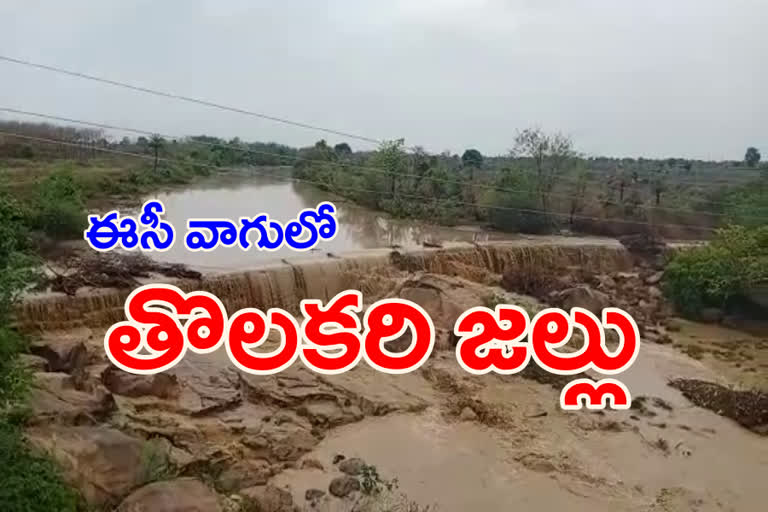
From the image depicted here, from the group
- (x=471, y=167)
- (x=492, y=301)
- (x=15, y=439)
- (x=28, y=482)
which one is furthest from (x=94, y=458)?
(x=471, y=167)

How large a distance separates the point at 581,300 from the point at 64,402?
37.9 ft

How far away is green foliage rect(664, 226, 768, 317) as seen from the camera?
604 inches

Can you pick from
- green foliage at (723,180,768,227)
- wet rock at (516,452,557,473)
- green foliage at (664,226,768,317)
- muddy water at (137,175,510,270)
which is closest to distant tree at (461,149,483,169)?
muddy water at (137,175,510,270)

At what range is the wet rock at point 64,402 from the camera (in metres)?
7.21

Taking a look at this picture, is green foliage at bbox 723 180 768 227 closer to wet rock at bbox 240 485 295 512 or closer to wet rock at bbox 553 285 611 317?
wet rock at bbox 553 285 611 317

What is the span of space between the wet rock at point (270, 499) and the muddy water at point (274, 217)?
8.34 metres

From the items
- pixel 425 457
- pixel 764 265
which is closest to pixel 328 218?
pixel 764 265

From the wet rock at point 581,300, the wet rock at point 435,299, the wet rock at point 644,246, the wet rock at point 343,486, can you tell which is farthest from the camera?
the wet rock at point 644,246

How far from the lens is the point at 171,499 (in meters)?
6.09

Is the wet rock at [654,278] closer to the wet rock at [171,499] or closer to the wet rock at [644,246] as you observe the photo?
the wet rock at [644,246]

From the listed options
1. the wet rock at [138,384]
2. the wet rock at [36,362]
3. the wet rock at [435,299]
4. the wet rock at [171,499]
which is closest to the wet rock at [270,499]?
the wet rock at [171,499]

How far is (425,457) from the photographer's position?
352 inches

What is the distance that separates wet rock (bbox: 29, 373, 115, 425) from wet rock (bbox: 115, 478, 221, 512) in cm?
158

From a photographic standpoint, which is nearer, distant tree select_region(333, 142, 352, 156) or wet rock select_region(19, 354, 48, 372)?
wet rock select_region(19, 354, 48, 372)
